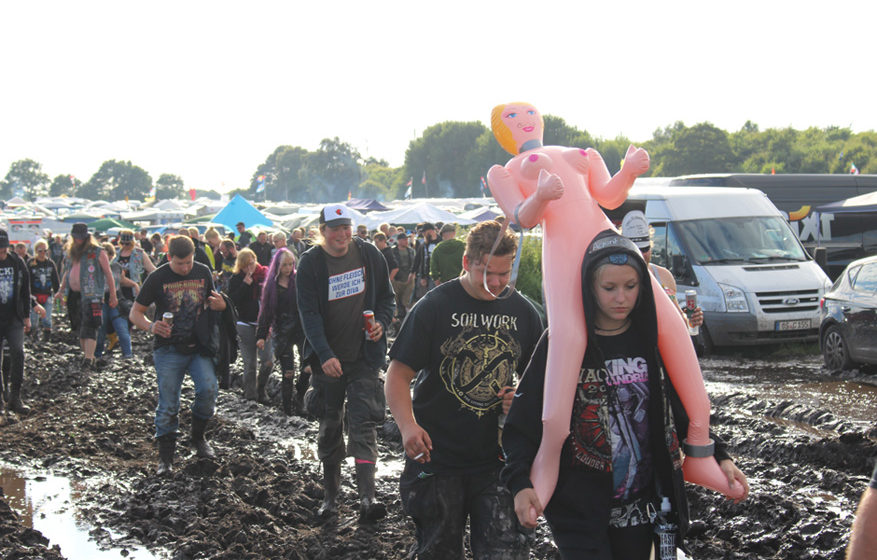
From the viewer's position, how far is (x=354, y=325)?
600cm

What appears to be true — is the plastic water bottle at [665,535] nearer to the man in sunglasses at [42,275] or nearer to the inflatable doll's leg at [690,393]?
the inflatable doll's leg at [690,393]

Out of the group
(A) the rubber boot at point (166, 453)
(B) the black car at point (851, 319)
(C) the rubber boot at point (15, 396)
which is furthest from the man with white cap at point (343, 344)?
(B) the black car at point (851, 319)

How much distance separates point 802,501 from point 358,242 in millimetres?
3652

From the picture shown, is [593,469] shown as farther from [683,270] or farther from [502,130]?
[683,270]

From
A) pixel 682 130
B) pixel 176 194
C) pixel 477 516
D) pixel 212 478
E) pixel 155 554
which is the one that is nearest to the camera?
pixel 477 516

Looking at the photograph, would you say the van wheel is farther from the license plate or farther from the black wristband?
the black wristband

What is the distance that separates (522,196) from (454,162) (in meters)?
101

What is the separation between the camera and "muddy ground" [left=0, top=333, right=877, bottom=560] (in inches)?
210

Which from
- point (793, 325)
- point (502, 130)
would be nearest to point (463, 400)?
point (502, 130)

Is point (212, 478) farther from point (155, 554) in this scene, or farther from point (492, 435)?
point (492, 435)

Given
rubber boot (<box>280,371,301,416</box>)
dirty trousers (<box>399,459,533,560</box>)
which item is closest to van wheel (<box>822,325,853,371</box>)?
rubber boot (<box>280,371,301,416</box>)

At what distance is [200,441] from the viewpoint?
769cm

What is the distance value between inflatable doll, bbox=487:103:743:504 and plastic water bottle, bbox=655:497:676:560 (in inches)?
7.9

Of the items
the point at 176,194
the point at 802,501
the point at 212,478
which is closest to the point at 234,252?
the point at 212,478
